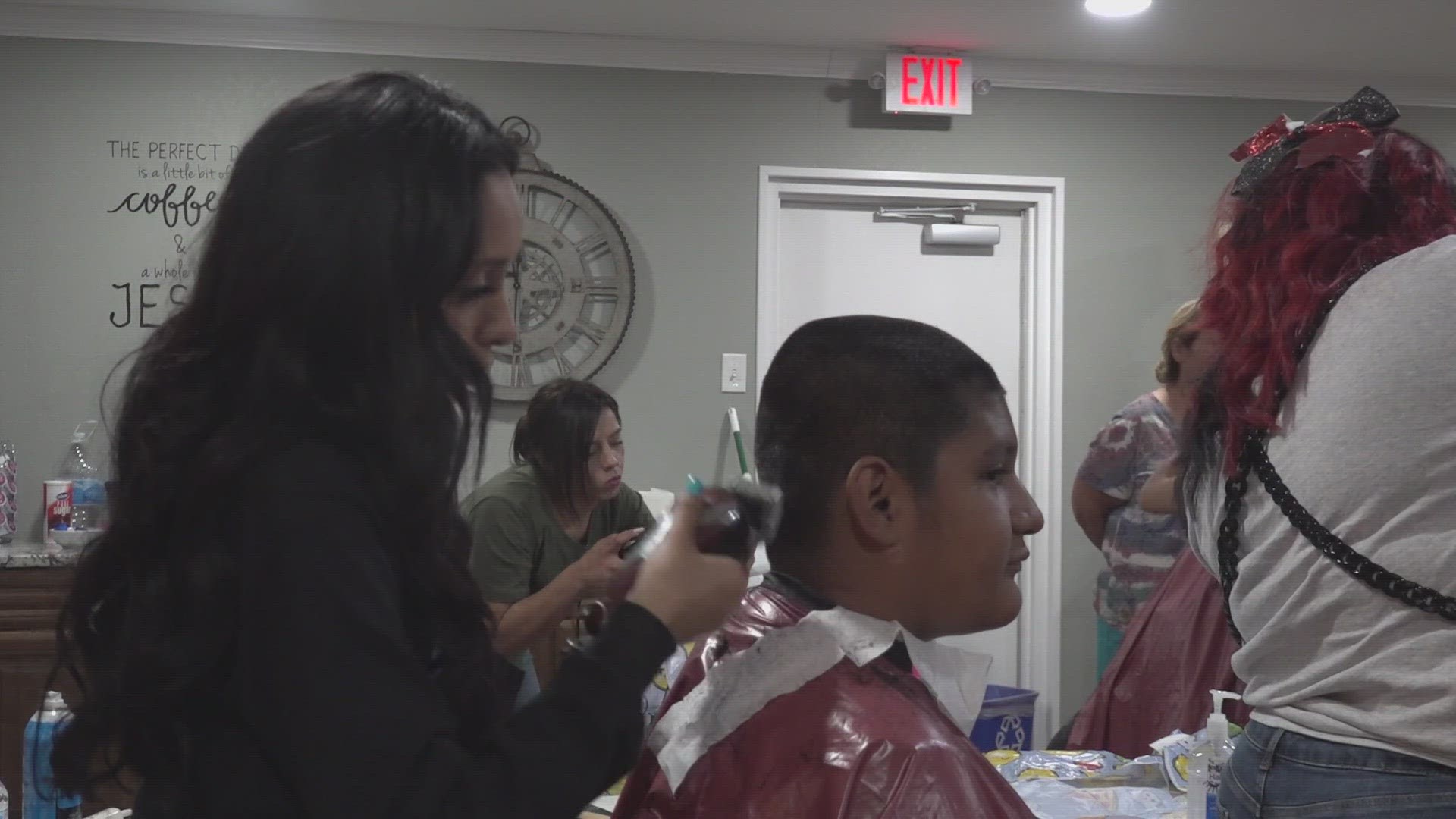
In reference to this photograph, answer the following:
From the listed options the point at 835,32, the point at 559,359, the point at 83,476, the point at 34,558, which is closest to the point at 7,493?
the point at 83,476

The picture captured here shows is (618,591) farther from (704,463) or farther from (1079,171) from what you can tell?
(1079,171)

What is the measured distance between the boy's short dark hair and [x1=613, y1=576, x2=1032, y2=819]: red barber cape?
4.1 inches

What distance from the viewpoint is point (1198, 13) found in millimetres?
3316

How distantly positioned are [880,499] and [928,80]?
2.91 m

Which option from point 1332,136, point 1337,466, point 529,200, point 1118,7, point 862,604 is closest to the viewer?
point 862,604

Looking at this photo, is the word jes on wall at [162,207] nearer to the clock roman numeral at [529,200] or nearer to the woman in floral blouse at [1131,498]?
the clock roman numeral at [529,200]

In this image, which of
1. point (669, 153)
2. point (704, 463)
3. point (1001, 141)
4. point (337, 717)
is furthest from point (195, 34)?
point (337, 717)

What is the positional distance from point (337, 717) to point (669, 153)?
10.2ft

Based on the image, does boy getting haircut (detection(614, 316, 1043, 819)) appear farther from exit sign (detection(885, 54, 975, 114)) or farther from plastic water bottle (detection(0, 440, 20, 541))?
plastic water bottle (detection(0, 440, 20, 541))

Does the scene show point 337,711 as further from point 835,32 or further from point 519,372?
point 835,32

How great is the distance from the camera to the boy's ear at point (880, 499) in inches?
38.9

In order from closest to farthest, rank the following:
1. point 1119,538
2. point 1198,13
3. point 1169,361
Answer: point 1169,361 → point 1119,538 → point 1198,13

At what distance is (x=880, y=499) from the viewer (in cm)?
99

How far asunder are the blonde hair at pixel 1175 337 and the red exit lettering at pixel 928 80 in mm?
1228
